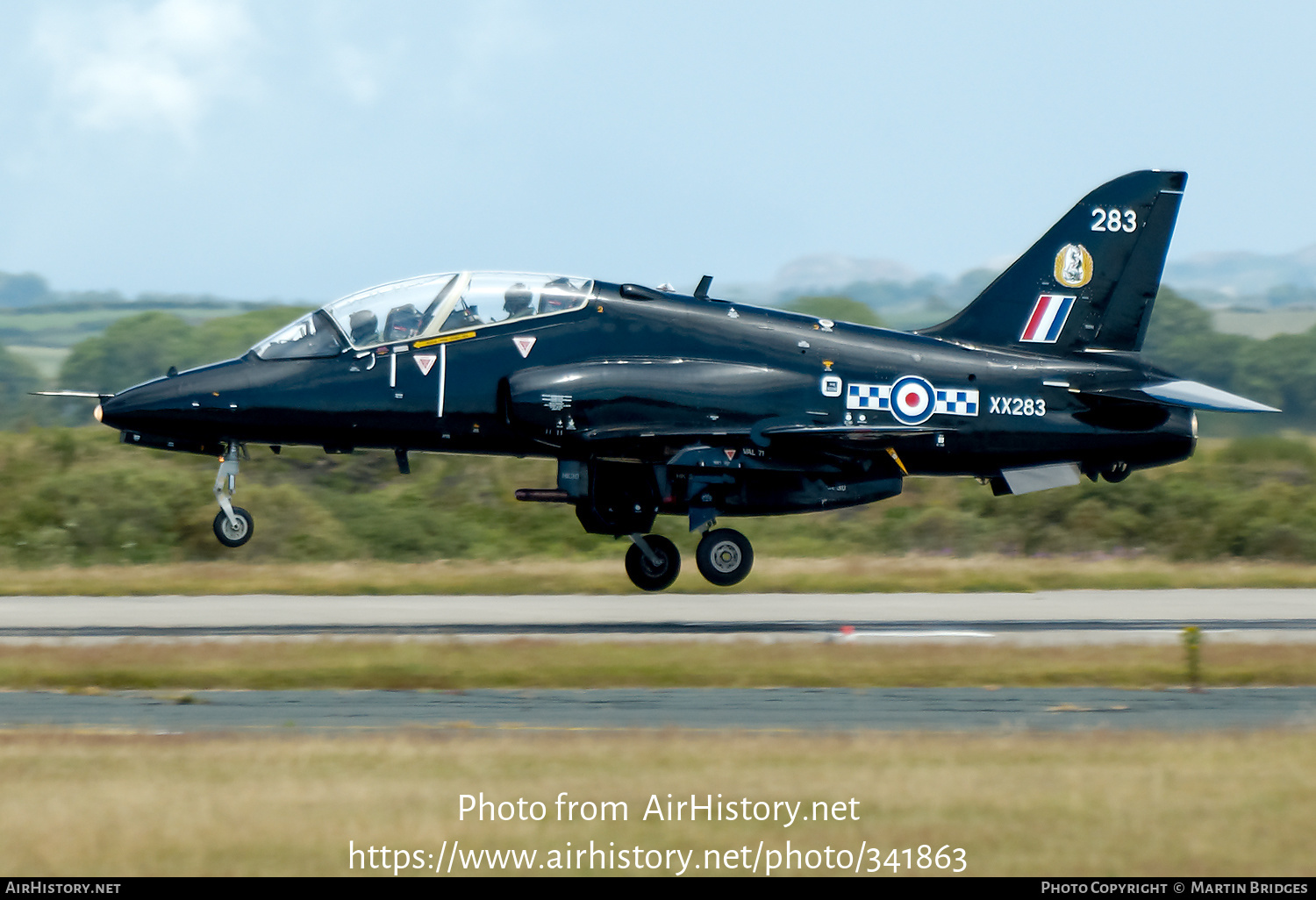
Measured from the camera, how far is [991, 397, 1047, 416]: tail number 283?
20.6m

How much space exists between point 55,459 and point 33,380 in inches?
633

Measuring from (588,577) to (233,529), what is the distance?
6.13m

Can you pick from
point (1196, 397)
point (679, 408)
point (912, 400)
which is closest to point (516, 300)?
point (679, 408)

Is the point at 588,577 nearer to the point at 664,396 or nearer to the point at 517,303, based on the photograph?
the point at 664,396

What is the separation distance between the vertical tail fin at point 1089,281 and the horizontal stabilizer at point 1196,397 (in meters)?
1.14

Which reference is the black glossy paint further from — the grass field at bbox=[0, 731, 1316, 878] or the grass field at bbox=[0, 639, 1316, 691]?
the grass field at bbox=[0, 731, 1316, 878]

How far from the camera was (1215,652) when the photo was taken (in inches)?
581

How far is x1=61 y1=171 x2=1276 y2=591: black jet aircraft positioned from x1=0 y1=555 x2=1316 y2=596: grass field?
91.1 inches

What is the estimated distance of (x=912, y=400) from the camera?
20344 millimetres

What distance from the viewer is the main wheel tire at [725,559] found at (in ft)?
64.8

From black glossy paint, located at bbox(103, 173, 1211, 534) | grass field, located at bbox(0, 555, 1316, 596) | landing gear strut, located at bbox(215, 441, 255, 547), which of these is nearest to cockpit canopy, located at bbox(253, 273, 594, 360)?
black glossy paint, located at bbox(103, 173, 1211, 534)

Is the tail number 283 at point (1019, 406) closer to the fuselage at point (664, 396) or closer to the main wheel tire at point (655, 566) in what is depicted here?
the fuselage at point (664, 396)

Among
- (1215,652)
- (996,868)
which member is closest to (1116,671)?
(1215,652)
